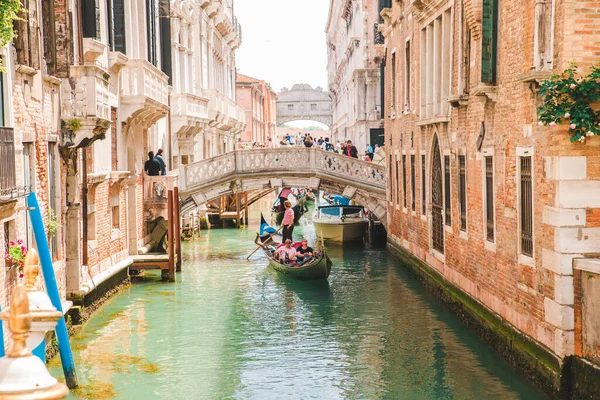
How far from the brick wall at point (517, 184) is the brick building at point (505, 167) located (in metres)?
0.01

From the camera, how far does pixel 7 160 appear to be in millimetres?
8078

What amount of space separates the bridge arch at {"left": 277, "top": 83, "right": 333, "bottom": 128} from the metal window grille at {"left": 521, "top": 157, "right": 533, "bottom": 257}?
210 ft

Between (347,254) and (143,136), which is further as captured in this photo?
(347,254)

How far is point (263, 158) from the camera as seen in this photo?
20312 mm

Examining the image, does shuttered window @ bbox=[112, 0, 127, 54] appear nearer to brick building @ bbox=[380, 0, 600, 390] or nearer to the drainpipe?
the drainpipe

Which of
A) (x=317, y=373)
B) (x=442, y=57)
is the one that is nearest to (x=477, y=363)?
(x=317, y=373)

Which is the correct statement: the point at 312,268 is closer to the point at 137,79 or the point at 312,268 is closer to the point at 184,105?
the point at 137,79

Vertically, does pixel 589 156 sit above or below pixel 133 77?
below

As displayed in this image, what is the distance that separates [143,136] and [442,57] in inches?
256

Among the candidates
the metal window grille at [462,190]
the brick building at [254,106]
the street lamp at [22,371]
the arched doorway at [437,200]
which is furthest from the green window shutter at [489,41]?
the brick building at [254,106]

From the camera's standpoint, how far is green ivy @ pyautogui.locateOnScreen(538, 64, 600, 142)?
7.94 meters

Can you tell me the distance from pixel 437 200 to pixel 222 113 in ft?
49.1

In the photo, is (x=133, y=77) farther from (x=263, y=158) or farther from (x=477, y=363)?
(x=477, y=363)

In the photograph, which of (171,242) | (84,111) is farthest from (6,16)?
(171,242)
